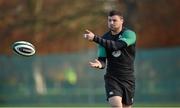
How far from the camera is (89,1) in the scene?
101 ft

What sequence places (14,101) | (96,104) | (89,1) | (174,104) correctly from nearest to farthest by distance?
(174,104) < (96,104) < (14,101) < (89,1)

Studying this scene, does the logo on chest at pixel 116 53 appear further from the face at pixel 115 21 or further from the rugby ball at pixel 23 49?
the rugby ball at pixel 23 49

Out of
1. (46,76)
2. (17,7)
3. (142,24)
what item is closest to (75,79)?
(46,76)

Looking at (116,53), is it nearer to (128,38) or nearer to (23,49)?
(128,38)

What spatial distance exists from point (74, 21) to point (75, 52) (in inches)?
78.8

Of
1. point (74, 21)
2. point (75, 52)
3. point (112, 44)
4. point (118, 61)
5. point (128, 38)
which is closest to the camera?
point (112, 44)

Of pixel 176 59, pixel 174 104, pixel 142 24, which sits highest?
pixel 142 24

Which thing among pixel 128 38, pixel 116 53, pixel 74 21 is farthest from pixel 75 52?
pixel 128 38

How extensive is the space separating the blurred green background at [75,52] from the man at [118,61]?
1495cm

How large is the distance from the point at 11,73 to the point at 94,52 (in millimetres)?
4318

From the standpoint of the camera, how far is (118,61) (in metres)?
9.67

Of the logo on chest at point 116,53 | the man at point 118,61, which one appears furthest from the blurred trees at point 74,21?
the logo on chest at point 116,53

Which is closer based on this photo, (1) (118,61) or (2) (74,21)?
(1) (118,61)

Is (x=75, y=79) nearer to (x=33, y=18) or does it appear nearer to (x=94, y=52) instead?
(x=94, y=52)
